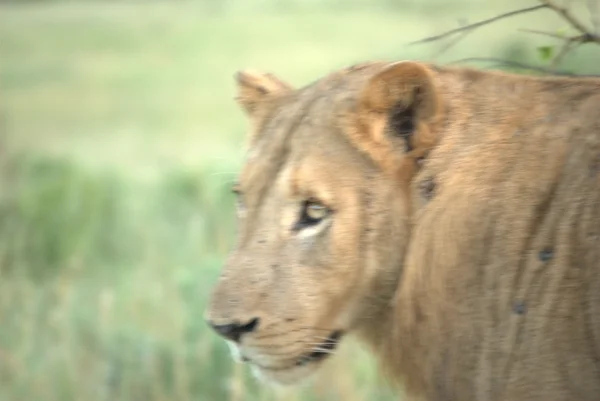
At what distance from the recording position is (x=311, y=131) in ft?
8.34

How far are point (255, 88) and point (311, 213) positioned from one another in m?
0.60

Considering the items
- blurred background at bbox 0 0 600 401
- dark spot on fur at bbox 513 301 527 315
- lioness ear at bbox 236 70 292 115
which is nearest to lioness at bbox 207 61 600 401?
dark spot on fur at bbox 513 301 527 315

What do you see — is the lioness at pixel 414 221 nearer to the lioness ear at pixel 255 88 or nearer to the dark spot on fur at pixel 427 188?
the dark spot on fur at pixel 427 188

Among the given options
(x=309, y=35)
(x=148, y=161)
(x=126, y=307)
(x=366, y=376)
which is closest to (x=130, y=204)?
(x=148, y=161)

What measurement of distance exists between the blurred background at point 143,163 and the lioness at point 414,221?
617 mm

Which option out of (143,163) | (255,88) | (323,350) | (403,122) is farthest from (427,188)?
(143,163)

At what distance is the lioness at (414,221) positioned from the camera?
228cm

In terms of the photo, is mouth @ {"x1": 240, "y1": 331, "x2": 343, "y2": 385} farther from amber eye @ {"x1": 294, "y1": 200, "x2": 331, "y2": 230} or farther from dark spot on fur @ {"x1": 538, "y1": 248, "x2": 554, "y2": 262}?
dark spot on fur @ {"x1": 538, "y1": 248, "x2": 554, "y2": 262}

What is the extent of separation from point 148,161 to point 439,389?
596 cm

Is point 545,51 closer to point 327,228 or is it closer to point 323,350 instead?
point 327,228

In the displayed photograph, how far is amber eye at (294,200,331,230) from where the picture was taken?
8.02 ft

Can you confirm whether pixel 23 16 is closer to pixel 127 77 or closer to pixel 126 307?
pixel 127 77

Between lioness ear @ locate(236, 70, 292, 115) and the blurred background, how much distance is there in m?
0.17

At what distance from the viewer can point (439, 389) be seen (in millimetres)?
2475
